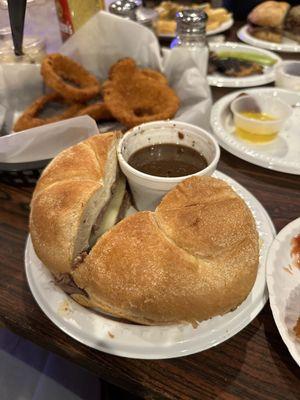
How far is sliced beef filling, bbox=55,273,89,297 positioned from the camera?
894 mm

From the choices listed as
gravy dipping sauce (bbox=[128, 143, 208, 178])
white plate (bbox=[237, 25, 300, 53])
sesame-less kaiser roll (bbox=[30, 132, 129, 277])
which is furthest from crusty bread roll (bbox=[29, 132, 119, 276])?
white plate (bbox=[237, 25, 300, 53])

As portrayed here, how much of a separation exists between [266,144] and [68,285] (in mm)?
1174

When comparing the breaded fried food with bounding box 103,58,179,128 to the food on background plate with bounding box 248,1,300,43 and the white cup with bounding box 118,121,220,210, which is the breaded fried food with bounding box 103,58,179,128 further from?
the food on background plate with bounding box 248,1,300,43

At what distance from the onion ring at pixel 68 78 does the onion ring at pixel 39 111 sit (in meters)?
0.06

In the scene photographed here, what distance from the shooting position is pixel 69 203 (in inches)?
36.3

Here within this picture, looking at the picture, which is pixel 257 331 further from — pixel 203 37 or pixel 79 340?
pixel 203 37

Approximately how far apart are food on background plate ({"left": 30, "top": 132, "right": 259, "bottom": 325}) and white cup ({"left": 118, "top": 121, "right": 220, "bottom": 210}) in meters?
0.12

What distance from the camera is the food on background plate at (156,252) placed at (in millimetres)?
792

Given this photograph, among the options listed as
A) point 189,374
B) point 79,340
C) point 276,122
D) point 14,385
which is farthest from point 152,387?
point 276,122

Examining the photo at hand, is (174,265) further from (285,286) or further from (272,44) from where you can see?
(272,44)

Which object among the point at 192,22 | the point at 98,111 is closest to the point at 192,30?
the point at 192,22

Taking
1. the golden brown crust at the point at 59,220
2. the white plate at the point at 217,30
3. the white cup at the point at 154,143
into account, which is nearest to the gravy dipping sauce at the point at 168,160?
the white cup at the point at 154,143

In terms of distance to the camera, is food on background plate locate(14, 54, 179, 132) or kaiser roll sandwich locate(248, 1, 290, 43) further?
kaiser roll sandwich locate(248, 1, 290, 43)

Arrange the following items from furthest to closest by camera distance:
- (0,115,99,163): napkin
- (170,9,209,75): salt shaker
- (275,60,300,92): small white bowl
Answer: (275,60,300,92): small white bowl → (170,9,209,75): salt shaker → (0,115,99,163): napkin
